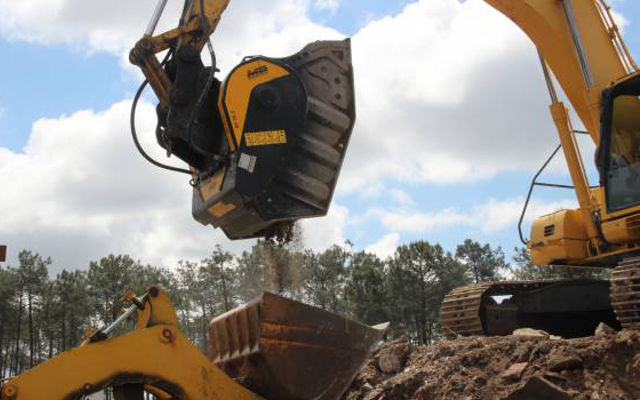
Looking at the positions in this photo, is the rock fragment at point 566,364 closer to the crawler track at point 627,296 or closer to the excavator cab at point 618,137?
the crawler track at point 627,296

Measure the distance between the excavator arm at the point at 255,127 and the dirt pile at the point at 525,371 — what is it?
1.99 meters

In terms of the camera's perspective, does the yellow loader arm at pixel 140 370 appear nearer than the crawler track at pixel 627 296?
Yes

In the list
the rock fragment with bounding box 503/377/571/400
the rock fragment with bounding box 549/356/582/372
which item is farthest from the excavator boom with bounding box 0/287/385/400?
the rock fragment with bounding box 549/356/582/372

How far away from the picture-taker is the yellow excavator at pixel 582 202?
657 cm

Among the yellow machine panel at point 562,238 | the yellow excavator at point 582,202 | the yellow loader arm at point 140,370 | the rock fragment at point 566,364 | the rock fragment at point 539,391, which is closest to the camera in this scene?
the yellow loader arm at point 140,370

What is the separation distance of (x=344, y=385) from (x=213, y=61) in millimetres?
2532

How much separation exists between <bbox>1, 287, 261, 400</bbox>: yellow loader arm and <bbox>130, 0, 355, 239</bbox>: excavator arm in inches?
41.7

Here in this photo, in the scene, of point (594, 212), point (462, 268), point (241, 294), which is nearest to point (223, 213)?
point (594, 212)

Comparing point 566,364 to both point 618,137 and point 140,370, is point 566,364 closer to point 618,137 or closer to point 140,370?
Result: point 618,137

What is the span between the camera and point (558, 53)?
24.9 feet

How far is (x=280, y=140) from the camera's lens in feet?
15.0

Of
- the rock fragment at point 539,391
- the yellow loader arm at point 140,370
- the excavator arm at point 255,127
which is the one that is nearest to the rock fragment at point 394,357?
the rock fragment at point 539,391

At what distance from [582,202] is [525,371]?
298 centimetres

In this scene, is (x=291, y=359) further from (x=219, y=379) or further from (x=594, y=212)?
(x=594, y=212)
